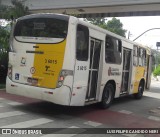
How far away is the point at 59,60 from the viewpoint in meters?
8.84

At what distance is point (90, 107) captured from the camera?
1156 centimetres

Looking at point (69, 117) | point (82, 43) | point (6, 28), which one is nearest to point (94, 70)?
point (82, 43)

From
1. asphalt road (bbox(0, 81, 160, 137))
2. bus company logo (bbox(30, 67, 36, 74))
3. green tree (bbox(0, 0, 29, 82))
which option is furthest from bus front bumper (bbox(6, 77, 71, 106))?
green tree (bbox(0, 0, 29, 82))

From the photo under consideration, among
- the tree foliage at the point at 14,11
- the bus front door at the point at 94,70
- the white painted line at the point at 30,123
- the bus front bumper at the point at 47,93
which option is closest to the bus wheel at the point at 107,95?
the bus front door at the point at 94,70

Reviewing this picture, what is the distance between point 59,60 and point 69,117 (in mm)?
1781

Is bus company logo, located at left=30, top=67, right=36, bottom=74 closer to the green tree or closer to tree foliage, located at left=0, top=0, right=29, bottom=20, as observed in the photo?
the green tree

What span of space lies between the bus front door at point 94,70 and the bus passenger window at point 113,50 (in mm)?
627

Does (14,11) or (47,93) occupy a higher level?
(14,11)

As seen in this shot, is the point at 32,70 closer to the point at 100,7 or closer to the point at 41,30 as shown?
the point at 41,30

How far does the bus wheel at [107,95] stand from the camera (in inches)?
442

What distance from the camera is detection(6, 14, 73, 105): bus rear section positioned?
880cm

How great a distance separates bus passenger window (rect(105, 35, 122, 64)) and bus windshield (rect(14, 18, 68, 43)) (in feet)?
7.78

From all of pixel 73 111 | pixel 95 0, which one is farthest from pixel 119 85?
pixel 95 0

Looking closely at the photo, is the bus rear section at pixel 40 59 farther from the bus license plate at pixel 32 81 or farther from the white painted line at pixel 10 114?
the white painted line at pixel 10 114
